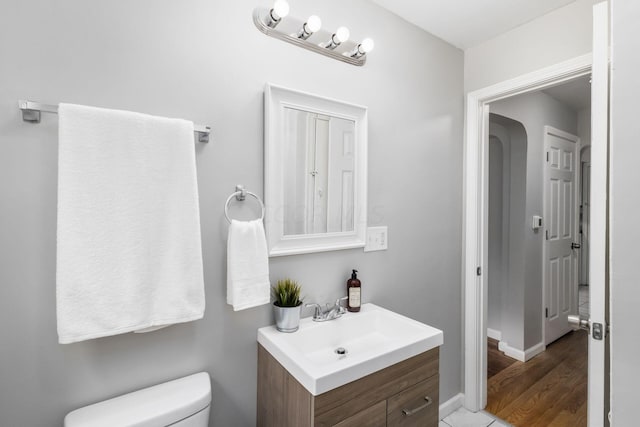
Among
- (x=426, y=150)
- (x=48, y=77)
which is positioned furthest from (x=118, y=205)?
(x=426, y=150)

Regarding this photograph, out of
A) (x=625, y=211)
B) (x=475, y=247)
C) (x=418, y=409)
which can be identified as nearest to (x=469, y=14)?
(x=475, y=247)

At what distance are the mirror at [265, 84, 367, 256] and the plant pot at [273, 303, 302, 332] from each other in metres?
0.23

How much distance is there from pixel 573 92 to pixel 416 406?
3243mm

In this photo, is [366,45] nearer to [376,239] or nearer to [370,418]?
[376,239]

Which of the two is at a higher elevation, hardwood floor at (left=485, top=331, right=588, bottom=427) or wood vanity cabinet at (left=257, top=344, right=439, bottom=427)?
wood vanity cabinet at (left=257, top=344, right=439, bottom=427)

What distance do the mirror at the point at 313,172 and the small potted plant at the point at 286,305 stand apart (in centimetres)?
15

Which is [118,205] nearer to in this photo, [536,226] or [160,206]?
[160,206]

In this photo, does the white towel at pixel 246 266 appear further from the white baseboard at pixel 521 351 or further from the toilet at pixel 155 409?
the white baseboard at pixel 521 351

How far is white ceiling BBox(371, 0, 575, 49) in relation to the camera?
1668 millimetres

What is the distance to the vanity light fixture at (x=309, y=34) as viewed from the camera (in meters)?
1.30

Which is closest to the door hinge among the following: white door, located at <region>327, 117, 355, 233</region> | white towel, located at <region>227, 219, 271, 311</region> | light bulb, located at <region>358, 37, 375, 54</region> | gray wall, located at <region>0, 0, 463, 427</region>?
gray wall, located at <region>0, 0, 463, 427</region>

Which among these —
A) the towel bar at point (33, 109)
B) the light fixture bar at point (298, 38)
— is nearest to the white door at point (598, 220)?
the light fixture bar at point (298, 38)

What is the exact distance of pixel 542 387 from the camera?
2.39 meters

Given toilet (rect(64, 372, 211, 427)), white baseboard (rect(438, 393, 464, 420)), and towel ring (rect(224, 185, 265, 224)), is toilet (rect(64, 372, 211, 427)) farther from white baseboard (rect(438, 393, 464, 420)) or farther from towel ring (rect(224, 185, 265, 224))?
white baseboard (rect(438, 393, 464, 420))
